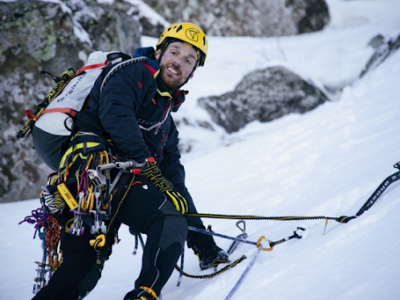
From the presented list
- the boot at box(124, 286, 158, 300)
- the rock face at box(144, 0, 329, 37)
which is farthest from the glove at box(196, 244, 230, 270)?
the rock face at box(144, 0, 329, 37)

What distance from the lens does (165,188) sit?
94.7 inches

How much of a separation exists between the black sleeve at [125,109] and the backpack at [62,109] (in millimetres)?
95

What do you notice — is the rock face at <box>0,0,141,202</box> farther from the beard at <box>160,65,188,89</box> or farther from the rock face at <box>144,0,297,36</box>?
the rock face at <box>144,0,297,36</box>

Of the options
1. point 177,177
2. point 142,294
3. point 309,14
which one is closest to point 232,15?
point 309,14

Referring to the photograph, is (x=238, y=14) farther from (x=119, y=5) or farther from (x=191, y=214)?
(x=191, y=214)

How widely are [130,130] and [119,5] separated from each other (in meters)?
9.56

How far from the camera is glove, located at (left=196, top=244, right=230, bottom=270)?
267cm

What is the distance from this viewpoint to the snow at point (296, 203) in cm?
175

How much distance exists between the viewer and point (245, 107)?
8992mm

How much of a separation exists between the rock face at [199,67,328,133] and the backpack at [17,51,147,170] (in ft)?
19.7

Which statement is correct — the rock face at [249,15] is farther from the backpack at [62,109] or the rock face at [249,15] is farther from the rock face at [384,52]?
the backpack at [62,109]

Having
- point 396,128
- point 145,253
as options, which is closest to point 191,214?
point 145,253

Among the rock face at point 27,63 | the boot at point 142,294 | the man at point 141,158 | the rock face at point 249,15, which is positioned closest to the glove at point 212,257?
the man at point 141,158

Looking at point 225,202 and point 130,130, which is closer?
point 130,130
